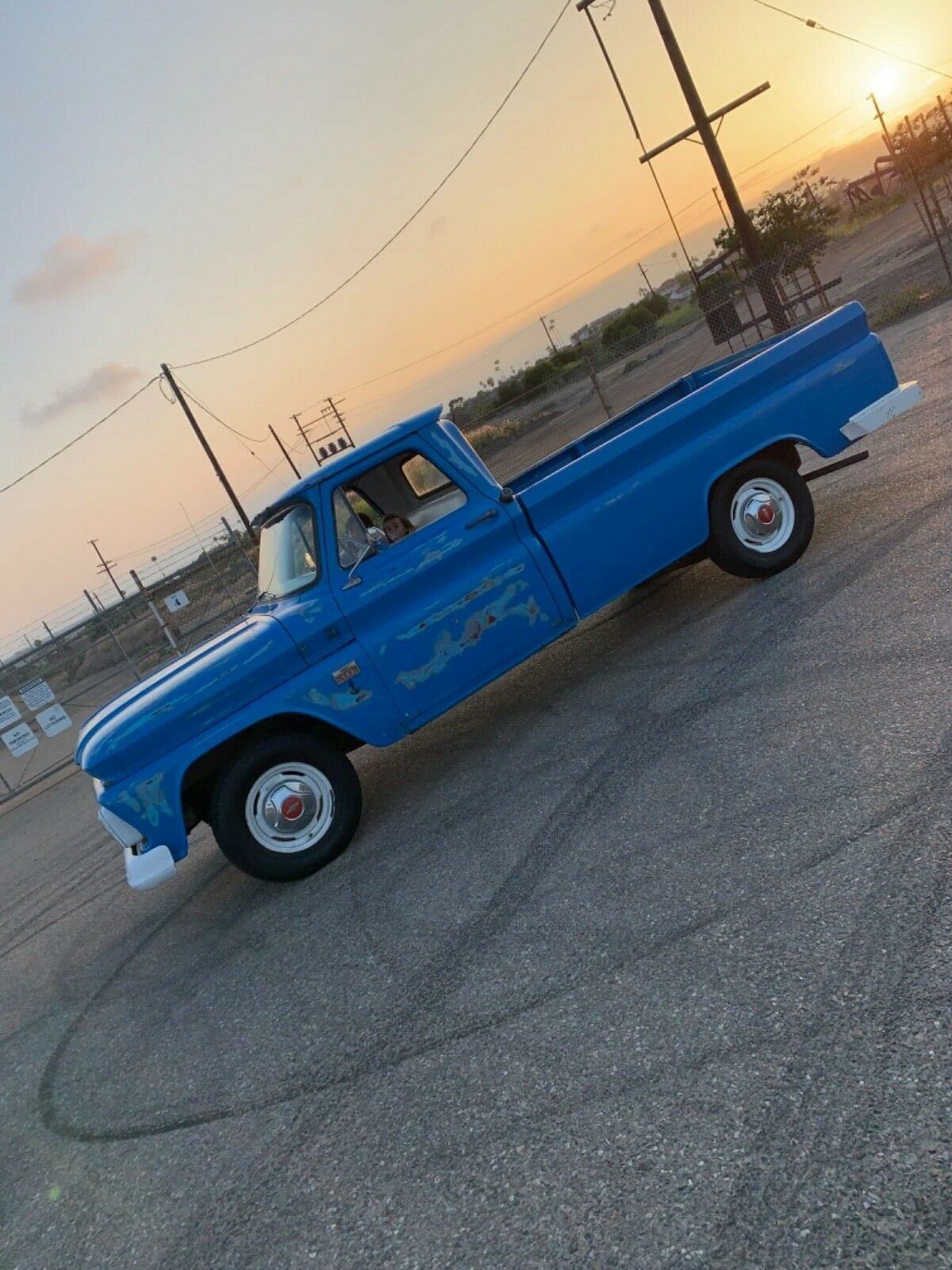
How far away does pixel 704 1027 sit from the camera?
9.76 ft

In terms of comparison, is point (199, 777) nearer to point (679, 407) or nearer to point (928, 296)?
point (679, 407)

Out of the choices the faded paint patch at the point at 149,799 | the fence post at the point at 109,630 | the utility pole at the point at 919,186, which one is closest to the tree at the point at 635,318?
the utility pole at the point at 919,186

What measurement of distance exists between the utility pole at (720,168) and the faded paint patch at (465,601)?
508 inches

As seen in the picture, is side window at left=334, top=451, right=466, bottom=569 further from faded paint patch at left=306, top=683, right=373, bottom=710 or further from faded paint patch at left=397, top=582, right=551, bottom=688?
faded paint patch at left=306, top=683, right=373, bottom=710

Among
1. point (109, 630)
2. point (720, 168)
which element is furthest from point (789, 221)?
point (109, 630)

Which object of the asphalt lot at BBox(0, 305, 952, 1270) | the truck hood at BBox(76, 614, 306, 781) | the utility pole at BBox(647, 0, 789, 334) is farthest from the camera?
the utility pole at BBox(647, 0, 789, 334)

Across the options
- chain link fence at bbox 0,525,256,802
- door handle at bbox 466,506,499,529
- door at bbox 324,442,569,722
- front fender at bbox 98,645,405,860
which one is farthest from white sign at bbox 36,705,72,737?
door handle at bbox 466,506,499,529

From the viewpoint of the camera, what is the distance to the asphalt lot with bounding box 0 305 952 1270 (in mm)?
2514

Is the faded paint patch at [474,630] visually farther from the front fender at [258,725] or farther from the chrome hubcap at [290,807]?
the chrome hubcap at [290,807]

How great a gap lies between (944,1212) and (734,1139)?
540 millimetres

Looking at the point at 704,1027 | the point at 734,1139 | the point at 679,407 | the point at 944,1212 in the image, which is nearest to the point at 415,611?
the point at 679,407

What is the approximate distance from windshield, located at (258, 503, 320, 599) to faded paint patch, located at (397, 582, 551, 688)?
2.80ft

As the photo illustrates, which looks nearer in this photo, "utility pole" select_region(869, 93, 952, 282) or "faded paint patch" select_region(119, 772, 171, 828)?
"faded paint patch" select_region(119, 772, 171, 828)

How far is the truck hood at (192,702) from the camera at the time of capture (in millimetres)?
5277
